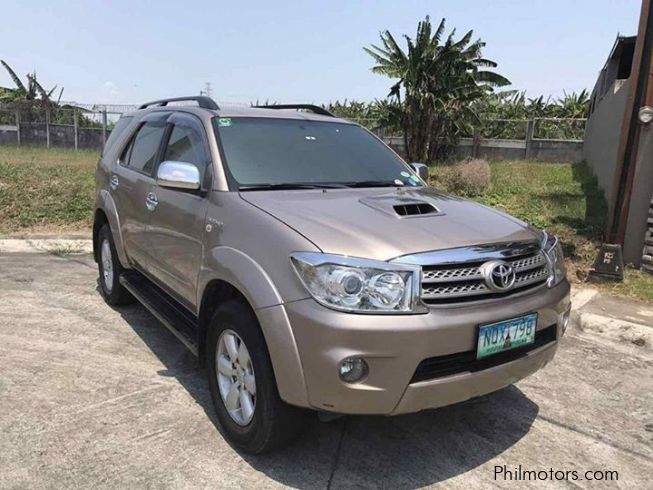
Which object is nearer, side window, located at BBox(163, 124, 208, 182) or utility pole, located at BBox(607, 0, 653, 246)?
side window, located at BBox(163, 124, 208, 182)

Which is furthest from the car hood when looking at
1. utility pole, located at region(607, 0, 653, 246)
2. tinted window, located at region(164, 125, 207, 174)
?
utility pole, located at region(607, 0, 653, 246)

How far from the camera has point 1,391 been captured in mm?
3613

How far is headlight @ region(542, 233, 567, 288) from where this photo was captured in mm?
3137

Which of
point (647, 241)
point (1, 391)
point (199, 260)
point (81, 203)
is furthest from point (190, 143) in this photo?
point (81, 203)

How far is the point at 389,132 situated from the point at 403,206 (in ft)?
63.9

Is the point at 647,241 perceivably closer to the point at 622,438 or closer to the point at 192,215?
the point at 622,438

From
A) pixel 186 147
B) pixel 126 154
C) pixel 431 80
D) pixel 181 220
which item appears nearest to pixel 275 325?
pixel 181 220

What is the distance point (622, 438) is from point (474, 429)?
2.79 feet

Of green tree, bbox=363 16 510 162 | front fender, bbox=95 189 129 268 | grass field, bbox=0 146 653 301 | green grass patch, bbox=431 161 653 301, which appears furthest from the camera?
green tree, bbox=363 16 510 162

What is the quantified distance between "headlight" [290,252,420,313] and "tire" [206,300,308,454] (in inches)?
17.9

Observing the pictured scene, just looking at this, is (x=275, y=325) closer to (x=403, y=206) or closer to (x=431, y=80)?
(x=403, y=206)

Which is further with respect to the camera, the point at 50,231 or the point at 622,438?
the point at 50,231

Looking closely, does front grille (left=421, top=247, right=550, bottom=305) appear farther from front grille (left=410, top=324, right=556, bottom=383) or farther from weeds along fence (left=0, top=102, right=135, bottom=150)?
weeds along fence (left=0, top=102, right=135, bottom=150)

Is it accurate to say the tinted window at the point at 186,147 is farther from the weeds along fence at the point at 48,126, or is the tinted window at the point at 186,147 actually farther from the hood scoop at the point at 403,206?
the weeds along fence at the point at 48,126
